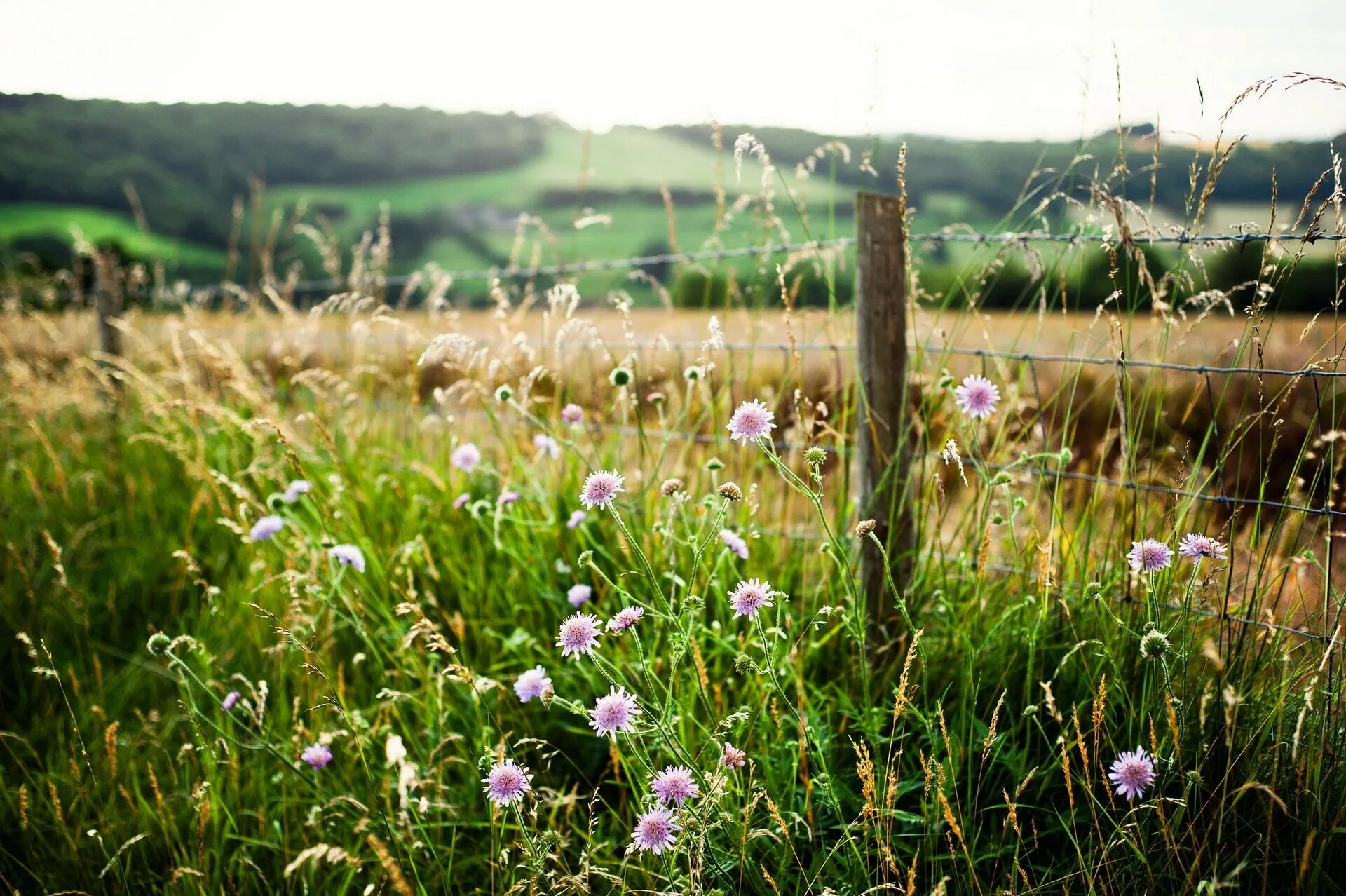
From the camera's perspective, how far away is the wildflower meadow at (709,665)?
58.4 inches

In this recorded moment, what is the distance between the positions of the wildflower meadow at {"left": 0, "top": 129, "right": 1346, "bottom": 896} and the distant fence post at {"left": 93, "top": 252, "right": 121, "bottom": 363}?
220 centimetres

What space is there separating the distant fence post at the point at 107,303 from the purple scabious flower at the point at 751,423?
5273 millimetres

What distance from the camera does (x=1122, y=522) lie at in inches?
84.5

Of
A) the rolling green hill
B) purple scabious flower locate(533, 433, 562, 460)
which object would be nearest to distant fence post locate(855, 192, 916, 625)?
purple scabious flower locate(533, 433, 562, 460)

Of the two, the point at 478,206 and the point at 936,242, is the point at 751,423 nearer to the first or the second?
the point at 936,242

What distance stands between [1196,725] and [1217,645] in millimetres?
275

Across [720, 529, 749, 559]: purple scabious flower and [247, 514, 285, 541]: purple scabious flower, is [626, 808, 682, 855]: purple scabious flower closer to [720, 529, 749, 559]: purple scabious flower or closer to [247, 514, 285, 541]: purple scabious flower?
[720, 529, 749, 559]: purple scabious flower

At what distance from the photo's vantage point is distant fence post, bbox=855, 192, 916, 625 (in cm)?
236

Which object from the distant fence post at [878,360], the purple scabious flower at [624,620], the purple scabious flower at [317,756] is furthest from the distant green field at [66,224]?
the purple scabious flower at [624,620]

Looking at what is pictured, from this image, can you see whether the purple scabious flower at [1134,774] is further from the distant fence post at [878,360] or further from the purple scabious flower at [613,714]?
the distant fence post at [878,360]

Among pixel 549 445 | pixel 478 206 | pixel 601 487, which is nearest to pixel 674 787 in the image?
pixel 601 487

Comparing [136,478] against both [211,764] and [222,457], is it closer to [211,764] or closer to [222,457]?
[222,457]

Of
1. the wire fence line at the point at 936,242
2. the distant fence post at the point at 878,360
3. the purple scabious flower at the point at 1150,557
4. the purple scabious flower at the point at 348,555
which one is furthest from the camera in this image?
the distant fence post at the point at 878,360

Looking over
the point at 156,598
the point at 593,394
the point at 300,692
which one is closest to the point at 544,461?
the point at 593,394
